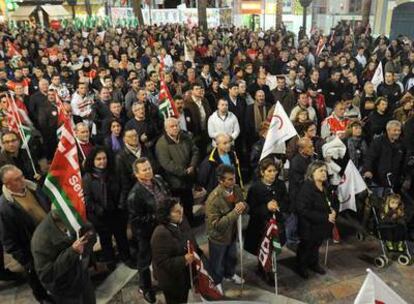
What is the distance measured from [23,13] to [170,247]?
43.6 meters

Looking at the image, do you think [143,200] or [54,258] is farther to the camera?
[143,200]

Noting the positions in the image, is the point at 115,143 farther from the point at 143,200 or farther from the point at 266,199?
the point at 266,199

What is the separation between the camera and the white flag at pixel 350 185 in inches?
243

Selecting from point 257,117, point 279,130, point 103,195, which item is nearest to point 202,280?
point 103,195

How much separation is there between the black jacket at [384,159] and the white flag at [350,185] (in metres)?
0.57

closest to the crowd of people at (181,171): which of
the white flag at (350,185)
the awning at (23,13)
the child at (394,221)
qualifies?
the white flag at (350,185)

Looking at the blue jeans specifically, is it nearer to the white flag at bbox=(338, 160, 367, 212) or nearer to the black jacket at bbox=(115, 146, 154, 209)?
the black jacket at bbox=(115, 146, 154, 209)

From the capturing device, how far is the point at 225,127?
7.49m

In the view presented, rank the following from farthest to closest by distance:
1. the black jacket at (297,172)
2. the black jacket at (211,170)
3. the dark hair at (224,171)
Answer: the black jacket at (211,170) < the black jacket at (297,172) < the dark hair at (224,171)

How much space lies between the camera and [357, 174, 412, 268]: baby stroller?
19.3 ft

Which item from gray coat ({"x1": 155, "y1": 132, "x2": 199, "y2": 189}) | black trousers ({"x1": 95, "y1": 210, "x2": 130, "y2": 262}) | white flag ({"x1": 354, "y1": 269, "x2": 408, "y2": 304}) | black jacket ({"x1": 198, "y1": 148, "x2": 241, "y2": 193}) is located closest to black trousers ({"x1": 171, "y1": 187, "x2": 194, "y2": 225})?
gray coat ({"x1": 155, "y1": 132, "x2": 199, "y2": 189})

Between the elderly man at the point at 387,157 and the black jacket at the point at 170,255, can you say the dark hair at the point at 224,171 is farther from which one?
the elderly man at the point at 387,157

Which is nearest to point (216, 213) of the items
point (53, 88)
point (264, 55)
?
point (53, 88)

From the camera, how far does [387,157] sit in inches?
259
